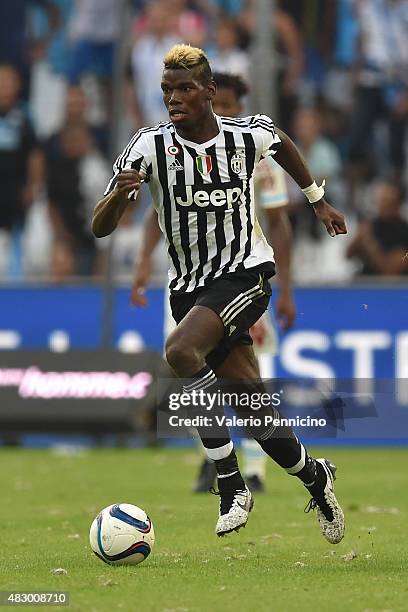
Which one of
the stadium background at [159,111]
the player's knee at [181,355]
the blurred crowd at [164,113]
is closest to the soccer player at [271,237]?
the player's knee at [181,355]

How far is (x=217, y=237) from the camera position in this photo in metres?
6.08

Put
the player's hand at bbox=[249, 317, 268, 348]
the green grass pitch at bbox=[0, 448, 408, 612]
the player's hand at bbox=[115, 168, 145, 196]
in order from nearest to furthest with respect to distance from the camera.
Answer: the green grass pitch at bbox=[0, 448, 408, 612] < the player's hand at bbox=[115, 168, 145, 196] < the player's hand at bbox=[249, 317, 268, 348]

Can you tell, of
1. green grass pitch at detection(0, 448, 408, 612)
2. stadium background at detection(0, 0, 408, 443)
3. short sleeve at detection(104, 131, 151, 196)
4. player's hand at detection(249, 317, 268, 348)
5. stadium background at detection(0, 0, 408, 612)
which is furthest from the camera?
stadium background at detection(0, 0, 408, 443)

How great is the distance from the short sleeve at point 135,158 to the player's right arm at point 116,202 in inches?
3.7

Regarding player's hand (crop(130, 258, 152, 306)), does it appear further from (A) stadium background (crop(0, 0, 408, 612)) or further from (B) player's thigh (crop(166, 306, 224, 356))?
(B) player's thigh (crop(166, 306, 224, 356))

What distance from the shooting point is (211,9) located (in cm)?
1465

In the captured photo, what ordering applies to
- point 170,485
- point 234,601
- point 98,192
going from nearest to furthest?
point 234,601
point 170,485
point 98,192

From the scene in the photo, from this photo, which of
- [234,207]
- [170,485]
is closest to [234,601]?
[234,207]

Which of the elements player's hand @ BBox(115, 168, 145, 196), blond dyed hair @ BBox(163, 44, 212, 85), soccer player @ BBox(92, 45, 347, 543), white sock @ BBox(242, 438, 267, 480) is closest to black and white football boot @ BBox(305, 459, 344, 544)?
soccer player @ BBox(92, 45, 347, 543)

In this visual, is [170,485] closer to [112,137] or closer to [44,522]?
[44,522]

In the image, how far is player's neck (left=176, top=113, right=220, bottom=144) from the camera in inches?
237

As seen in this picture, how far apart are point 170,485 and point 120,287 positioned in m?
3.58

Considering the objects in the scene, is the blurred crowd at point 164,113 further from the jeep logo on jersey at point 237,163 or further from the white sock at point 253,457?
the jeep logo on jersey at point 237,163

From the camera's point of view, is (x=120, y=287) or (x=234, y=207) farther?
(x=120, y=287)
